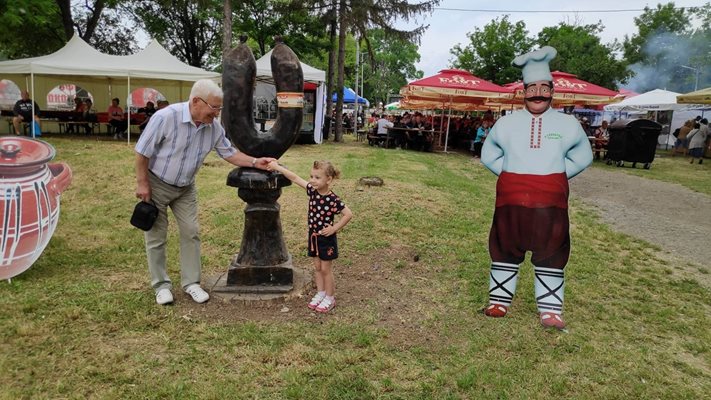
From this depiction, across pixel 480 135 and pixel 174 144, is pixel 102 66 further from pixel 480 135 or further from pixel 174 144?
pixel 174 144

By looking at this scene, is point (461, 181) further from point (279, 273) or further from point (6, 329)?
point (6, 329)

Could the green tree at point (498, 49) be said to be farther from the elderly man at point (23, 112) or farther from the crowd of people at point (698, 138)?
the elderly man at point (23, 112)

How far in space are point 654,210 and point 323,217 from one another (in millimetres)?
7652

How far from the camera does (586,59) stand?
30.6 m

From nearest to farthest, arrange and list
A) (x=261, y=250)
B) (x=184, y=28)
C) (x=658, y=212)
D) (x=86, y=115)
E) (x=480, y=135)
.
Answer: (x=261, y=250) < (x=658, y=212) < (x=86, y=115) < (x=480, y=135) < (x=184, y=28)

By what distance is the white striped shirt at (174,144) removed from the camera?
136 inches

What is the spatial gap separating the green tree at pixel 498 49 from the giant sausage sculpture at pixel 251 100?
99.1 ft

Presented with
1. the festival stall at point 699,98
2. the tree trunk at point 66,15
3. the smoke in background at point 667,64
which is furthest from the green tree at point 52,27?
the smoke in background at point 667,64

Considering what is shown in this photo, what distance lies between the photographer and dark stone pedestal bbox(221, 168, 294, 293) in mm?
4051

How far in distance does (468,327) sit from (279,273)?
1.59 meters

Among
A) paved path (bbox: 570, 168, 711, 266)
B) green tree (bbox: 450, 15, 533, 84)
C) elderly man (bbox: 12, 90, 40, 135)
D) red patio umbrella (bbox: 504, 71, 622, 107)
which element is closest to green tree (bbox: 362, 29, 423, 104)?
green tree (bbox: 450, 15, 533, 84)

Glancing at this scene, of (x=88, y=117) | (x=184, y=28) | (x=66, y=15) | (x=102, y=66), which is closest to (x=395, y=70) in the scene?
(x=184, y=28)

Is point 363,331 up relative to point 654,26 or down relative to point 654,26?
down

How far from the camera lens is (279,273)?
412cm
